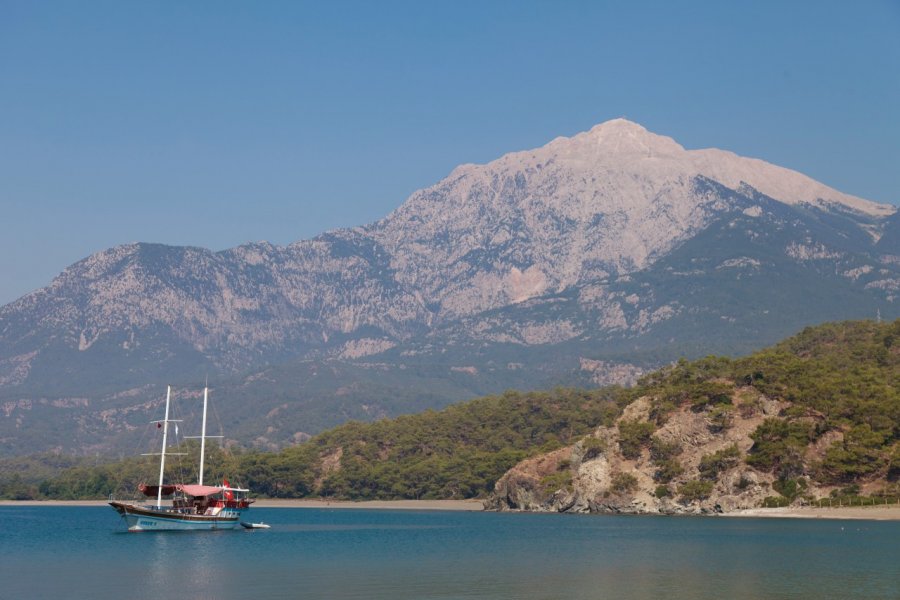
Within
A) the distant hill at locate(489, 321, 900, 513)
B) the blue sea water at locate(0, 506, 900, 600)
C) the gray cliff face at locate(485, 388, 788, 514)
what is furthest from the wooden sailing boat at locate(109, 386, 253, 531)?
the distant hill at locate(489, 321, 900, 513)

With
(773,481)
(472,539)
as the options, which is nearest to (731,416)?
(773,481)

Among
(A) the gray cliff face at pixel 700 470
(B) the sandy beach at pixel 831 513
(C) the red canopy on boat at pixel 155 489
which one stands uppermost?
(A) the gray cliff face at pixel 700 470

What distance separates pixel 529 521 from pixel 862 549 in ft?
231

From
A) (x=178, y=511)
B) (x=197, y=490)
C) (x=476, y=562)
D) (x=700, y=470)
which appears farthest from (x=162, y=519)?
(x=700, y=470)

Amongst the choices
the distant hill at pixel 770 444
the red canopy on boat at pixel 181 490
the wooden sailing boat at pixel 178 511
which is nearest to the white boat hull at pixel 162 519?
the wooden sailing boat at pixel 178 511

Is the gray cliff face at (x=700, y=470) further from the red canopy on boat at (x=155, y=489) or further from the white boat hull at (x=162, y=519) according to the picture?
the red canopy on boat at (x=155, y=489)

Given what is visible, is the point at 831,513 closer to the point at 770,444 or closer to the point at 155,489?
the point at 770,444

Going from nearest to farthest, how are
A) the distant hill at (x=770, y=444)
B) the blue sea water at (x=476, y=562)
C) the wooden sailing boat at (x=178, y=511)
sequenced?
1. the blue sea water at (x=476, y=562)
2. the wooden sailing boat at (x=178, y=511)
3. the distant hill at (x=770, y=444)

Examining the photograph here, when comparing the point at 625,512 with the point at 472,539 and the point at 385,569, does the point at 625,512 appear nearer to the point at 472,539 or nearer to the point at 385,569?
the point at 472,539

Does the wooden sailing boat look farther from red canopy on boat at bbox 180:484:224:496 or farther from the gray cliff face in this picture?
the gray cliff face

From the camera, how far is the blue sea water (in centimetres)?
8862

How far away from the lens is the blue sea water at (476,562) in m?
88.6

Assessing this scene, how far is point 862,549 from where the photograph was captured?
384 feet

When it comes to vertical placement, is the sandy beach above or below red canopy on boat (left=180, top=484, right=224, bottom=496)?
below
